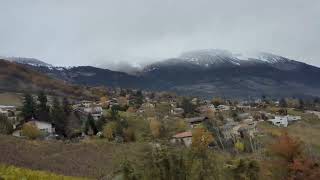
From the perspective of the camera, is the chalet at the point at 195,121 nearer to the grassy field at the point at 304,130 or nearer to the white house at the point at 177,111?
the grassy field at the point at 304,130

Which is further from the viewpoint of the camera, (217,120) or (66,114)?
(217,120)

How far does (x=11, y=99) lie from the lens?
139 m

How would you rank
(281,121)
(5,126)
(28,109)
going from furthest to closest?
(281,121) < (28,109) < (5,126)

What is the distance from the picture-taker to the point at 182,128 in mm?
108750

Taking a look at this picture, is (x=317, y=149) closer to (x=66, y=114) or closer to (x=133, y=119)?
(x=133, y=119)

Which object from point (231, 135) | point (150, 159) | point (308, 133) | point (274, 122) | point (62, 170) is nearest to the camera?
point (150, 159)

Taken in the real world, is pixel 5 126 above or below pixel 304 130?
above

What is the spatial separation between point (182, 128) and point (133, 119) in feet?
32.6

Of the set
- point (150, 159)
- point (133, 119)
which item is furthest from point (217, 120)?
point (150, 159)

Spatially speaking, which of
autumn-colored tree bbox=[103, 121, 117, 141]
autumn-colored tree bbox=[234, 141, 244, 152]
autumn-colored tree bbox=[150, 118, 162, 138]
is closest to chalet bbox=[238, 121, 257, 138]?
autumn-colored tree bbox=[234, 141, 244, 152]

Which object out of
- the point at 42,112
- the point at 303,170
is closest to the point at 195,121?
the point at 42,112

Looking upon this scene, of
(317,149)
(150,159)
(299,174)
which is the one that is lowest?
(317,149)

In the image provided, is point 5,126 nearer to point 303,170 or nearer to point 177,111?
point 303,170

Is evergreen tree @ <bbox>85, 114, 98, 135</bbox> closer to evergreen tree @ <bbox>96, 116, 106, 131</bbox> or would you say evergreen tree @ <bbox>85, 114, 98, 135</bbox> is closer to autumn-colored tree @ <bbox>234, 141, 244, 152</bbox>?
evergreen tree @ <bbox>96, 116, 106, 131</bbox>
